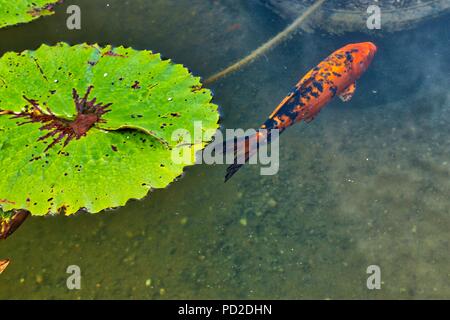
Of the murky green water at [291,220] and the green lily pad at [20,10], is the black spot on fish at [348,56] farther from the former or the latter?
the green lily pad at [20,10]

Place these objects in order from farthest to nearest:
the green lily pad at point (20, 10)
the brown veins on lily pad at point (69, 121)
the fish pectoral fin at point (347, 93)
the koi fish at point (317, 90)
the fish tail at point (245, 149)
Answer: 1. the fish pectoral fin at point (347, 93)
2. the green lily pad at point (20, 10)
3. the koi fish at point (317, 90)
4. the fish tail at point (245, 149)
5. the brown veins on lily pad at point (69, 121)

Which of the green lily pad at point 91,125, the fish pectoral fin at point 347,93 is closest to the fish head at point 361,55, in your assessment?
the fish pectoral fin at point 347,93

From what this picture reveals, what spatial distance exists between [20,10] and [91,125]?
1385 millimetres

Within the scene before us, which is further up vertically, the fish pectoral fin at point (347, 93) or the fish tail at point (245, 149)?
the fish pectoral fin at point (347, 93)

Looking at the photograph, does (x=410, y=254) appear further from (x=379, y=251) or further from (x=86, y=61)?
(x=86, y=61)

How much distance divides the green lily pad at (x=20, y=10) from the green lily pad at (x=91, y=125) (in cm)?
40

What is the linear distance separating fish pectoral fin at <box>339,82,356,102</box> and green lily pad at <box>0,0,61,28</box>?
2.35 metres

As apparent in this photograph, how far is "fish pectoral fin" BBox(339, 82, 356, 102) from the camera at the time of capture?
3.01 m

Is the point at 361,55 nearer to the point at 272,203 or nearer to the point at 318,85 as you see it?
→ the point at 318,85

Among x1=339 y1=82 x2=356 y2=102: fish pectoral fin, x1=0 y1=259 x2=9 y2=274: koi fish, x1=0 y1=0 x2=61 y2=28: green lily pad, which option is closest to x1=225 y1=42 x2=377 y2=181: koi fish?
x1=339 y1=82 x2=356 y2=102: fish pectoral fin

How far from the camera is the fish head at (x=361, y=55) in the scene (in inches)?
121

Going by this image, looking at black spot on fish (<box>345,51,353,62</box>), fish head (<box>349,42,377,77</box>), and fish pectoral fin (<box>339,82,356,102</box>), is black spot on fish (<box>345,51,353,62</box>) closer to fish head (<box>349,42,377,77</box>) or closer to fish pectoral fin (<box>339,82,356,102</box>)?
fish head (<box>349,42,377,77</box>)

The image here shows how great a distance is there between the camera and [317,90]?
2900mm
